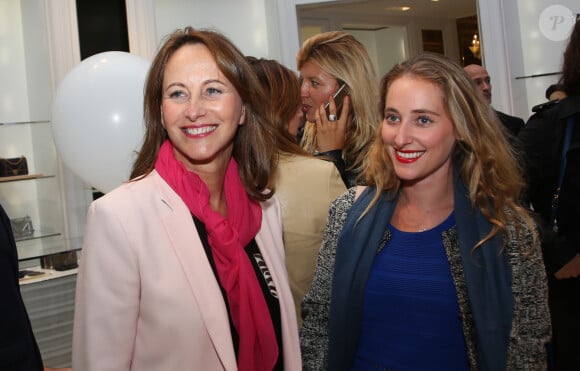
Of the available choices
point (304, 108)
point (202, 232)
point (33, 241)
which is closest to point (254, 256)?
point (202, 232)

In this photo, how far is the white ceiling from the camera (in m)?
6.85

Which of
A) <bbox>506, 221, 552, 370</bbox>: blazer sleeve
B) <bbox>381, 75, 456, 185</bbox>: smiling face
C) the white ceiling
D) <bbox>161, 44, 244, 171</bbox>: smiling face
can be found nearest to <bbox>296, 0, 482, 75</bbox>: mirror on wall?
the white ceiling

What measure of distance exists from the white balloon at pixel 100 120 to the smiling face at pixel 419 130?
145 centimetres

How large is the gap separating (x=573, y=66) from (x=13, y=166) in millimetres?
3257

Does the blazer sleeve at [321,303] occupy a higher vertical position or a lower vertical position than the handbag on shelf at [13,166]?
lower

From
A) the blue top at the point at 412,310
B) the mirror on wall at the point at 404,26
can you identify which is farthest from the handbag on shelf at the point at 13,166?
the mirror on wall at the point at 404,26

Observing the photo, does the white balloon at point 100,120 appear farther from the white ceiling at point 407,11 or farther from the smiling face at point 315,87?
the white ceiling at point 407,11

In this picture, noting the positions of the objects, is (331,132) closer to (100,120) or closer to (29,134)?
(100,120)

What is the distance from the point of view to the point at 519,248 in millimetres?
1557

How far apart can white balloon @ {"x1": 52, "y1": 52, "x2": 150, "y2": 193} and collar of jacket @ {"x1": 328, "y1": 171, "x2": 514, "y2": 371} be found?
4.48 ft

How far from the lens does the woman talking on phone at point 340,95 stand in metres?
2.33

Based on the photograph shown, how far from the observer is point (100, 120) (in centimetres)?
266

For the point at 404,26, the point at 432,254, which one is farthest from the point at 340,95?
the point at 404,26

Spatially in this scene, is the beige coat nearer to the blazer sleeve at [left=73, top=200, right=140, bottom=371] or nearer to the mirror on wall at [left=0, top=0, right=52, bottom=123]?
the blazer sleeve at [left=73, top=200, right=140, bottom=371]
